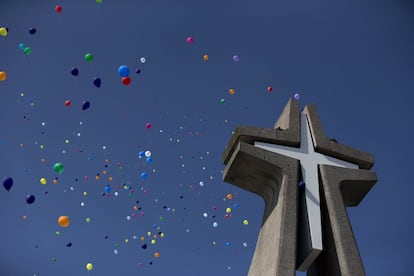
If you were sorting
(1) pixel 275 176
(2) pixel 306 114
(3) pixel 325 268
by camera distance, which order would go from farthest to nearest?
(2) pixel 306 114 → (1) pixel 275 176 → (3) pixel 325 268

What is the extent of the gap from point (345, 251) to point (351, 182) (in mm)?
2327

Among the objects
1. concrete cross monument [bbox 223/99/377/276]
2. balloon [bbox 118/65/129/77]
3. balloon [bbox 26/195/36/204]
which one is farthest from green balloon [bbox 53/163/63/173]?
concrete cross monument [bbox 223/99/377/276]

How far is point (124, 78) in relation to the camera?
1113 cm

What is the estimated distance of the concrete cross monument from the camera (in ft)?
33.1

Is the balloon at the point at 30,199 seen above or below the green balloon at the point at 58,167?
below

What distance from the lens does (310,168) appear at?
453 inches

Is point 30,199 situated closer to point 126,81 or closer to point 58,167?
point 58,167

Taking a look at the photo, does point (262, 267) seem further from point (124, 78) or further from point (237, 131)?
point (124, 78)

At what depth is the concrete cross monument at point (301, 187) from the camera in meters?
10.1

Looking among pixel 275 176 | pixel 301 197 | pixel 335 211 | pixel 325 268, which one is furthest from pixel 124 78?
pixel 325 268

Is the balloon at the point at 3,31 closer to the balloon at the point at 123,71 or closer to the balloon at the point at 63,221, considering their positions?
the balloon at the point at 123,71

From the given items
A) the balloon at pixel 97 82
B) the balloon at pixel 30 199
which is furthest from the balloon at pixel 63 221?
the balloon at pixel 97 82

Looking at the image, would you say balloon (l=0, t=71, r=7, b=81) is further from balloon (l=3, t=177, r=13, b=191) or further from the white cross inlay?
the white cross inlay

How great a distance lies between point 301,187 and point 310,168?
2.24 ft
